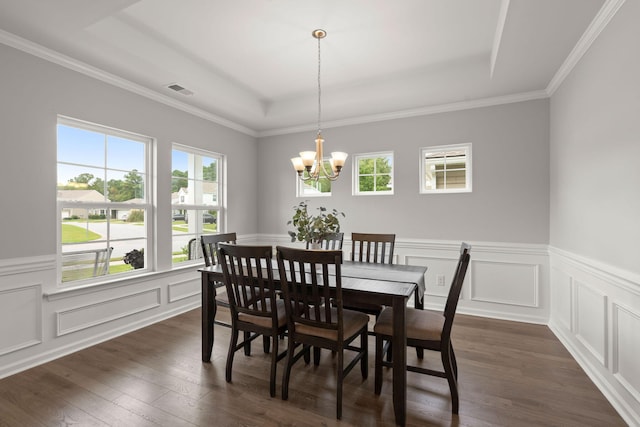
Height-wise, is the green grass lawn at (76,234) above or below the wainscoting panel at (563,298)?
above

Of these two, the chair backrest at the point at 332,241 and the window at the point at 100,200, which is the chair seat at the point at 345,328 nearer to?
the chair backrest at the point at 332,241

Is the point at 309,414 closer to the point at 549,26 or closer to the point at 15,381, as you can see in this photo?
the point at 15,381

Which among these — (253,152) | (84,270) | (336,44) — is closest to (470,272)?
(336,44)

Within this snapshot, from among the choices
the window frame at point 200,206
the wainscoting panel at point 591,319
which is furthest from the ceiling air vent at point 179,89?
the wainscoting panel at point 591,319

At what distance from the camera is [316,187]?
5020 millimetres

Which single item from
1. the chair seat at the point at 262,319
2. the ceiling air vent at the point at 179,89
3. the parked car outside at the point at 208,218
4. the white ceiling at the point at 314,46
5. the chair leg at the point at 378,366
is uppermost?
the white ceiling at the point at 314,46

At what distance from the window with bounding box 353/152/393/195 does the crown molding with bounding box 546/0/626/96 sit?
1983mm

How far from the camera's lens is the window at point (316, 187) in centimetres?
493

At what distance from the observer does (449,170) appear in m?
4.17

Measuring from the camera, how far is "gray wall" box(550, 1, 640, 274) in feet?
6.40

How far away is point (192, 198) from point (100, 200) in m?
1.21

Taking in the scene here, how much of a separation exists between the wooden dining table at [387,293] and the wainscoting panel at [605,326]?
4.09 feet

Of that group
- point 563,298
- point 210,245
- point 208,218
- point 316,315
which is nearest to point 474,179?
point 563,298

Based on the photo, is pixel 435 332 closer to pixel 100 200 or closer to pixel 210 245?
pixel 210 245
